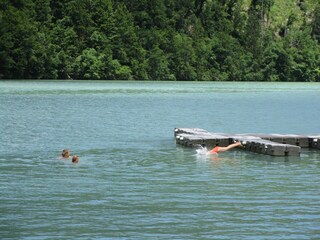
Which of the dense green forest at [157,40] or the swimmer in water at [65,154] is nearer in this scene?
the swimmer in water at [65,154]

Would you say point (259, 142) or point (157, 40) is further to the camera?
point (157, 40)

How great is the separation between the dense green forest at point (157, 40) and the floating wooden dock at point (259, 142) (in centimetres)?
8853

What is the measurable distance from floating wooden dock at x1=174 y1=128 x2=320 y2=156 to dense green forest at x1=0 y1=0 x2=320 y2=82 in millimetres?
88526

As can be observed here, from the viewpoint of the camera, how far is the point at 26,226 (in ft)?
59.6

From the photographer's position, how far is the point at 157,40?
152625mm

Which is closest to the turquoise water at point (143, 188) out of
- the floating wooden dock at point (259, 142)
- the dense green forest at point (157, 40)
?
the floating wooden dock at point (259, 142)

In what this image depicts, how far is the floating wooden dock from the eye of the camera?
32094 millimetres

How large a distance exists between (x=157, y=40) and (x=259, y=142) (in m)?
120

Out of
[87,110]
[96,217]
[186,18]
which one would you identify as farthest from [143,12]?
[96,217]

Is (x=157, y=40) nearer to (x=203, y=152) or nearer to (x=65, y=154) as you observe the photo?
(x=203, y=152)

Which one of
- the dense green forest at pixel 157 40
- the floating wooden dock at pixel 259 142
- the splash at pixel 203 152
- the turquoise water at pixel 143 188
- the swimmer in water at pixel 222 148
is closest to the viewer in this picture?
the turquoise water at pixel 143 188

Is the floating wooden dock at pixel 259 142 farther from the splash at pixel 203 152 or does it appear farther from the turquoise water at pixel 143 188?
the splash at pixel 203 152

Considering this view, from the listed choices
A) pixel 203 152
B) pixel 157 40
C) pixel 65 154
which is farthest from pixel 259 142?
pixel 157 40

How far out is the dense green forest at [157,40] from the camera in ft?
421
